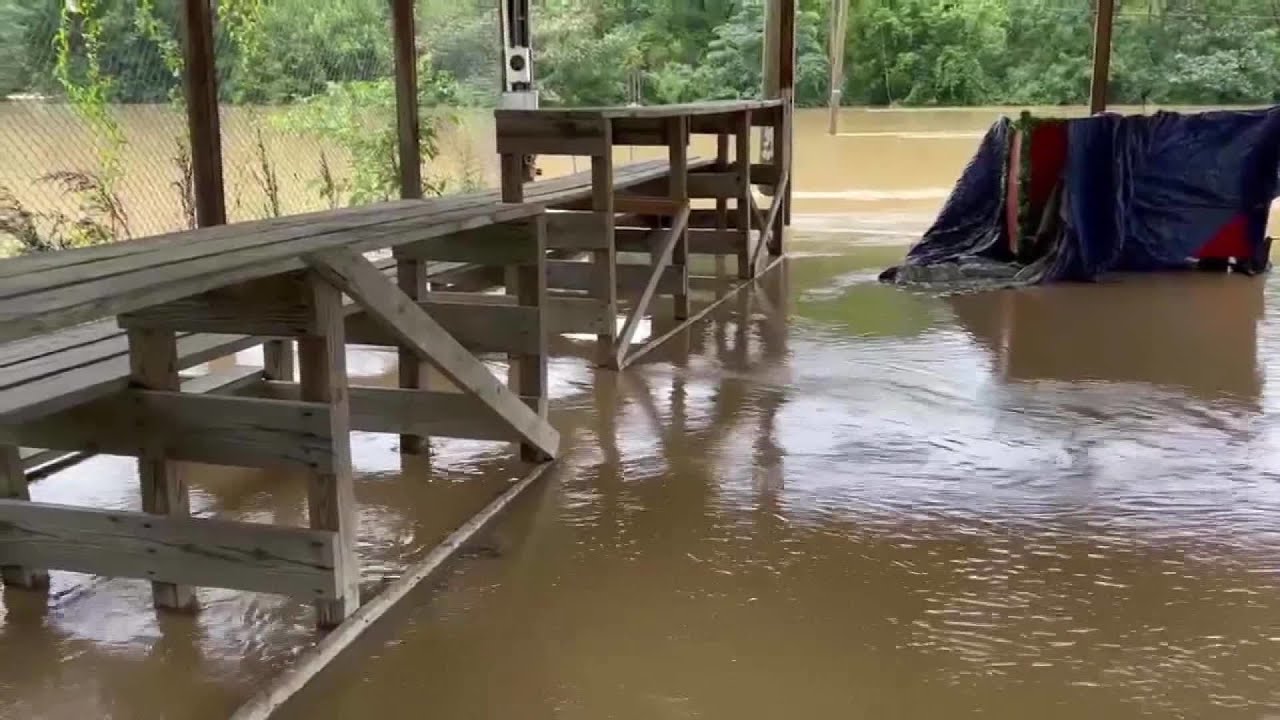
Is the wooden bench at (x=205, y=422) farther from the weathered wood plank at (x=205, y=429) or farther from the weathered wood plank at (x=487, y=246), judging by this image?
the weathered wood plank at (x=487, y=246)

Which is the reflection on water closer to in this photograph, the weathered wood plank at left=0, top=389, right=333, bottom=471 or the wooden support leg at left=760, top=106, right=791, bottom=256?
the weathered wood plank at left=0, top=389, right=333, bottom=471

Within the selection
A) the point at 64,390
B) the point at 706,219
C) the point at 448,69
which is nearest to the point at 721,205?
the point at 706,219

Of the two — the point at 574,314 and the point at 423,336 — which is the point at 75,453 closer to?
the point at 423,336

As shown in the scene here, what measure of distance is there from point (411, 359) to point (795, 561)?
1.49 m

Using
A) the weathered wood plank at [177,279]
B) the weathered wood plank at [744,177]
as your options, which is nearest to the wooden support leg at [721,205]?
the weathered wood plank at [744,177]

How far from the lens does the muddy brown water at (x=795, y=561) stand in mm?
2328

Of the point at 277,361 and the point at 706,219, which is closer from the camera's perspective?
the point at 277,361

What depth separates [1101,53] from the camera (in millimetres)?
8984

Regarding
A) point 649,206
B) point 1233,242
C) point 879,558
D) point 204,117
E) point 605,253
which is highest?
point 204,117

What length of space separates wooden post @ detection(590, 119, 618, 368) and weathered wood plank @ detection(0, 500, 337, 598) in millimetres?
2386

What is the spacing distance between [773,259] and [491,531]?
5.09 metres

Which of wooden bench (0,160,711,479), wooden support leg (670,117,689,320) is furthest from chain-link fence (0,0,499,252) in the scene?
wooden support leg (670,117,689,320)

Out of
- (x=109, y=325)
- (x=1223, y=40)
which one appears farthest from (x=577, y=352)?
(x=1223, y=40)

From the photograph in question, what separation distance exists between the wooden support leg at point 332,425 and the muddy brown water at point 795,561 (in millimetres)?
139
